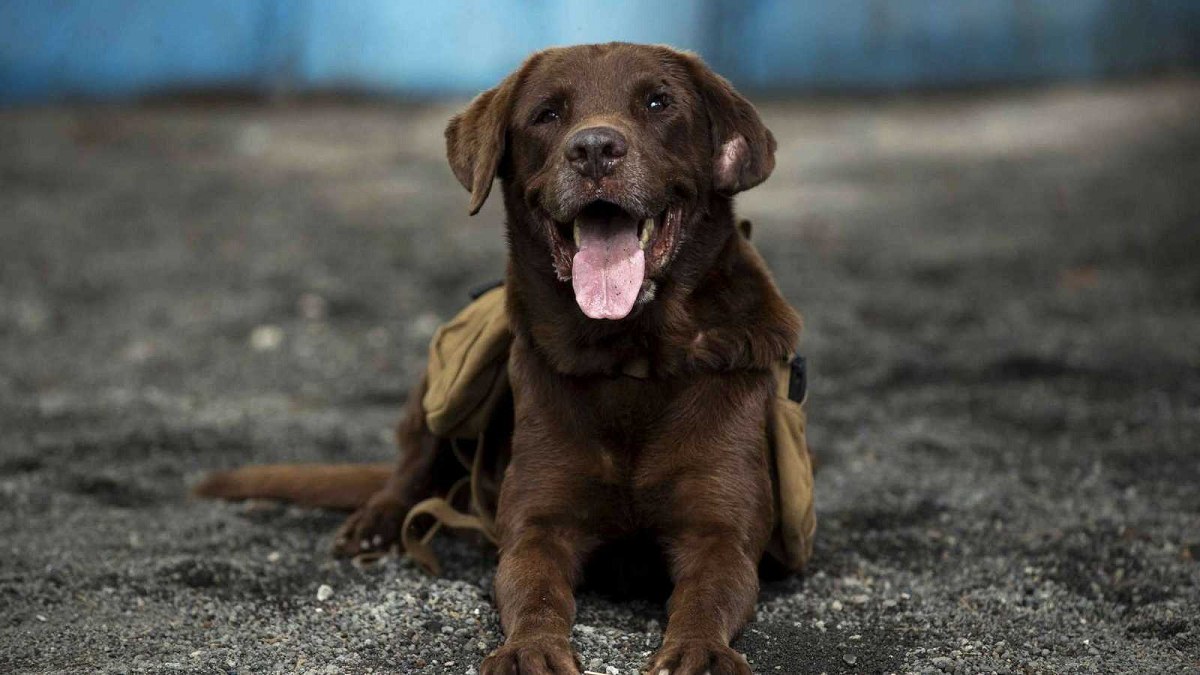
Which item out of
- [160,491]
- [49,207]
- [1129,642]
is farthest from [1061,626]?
[49,207]

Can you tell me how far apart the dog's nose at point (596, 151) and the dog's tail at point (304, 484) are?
1760mm

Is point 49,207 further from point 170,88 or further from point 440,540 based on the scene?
point 440,540

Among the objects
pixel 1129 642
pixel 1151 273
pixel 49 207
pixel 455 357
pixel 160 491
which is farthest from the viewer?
pixel 49 207

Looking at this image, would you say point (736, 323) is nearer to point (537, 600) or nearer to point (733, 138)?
point (733, 138)

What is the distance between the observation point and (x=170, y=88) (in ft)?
46.3

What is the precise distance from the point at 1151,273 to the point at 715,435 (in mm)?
6476

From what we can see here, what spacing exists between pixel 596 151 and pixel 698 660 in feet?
4.06

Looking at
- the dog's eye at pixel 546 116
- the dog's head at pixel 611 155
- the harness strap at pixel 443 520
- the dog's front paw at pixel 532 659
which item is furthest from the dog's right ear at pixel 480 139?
the dog's front paw at pixel 532 659

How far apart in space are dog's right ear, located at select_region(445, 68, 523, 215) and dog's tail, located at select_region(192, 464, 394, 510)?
1348 mm

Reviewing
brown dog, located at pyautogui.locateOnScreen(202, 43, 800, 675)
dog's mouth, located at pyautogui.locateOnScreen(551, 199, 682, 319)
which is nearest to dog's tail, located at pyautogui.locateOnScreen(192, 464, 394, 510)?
brown dog, located at pyautogui.locateOnScreen(202, 43, 800, 675)

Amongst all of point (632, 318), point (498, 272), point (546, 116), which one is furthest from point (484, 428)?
point (498, 272)

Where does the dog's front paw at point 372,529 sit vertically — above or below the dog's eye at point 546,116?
below

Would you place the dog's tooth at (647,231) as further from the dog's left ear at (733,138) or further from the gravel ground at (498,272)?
the gravel ground at (498,272)

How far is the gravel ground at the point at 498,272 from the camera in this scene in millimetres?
3635
